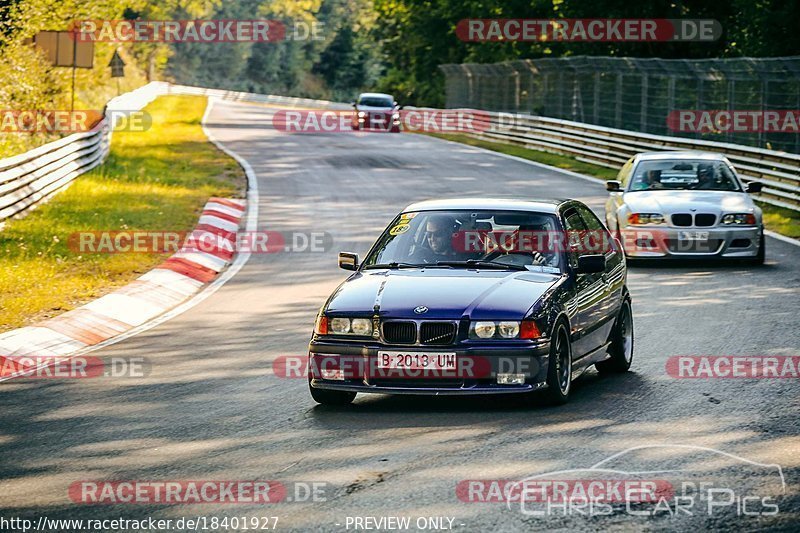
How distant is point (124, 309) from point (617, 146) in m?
22.2

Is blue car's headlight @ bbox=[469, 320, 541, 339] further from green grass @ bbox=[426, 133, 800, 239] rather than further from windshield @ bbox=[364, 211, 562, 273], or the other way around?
green grass @ bbox=[426, 133, 800, 239]

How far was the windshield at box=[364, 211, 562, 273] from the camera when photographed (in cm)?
1008

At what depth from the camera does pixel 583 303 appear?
10.1 m

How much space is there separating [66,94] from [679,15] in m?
22.7

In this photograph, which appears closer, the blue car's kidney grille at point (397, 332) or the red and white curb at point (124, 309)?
the blue car's kidney grille at point (397, 332)

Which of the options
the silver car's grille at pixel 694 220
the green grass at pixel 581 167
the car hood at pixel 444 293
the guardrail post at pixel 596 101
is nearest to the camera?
the car hood at pixel 444 293

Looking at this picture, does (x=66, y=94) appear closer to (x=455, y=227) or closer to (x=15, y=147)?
(x=15, y=147)

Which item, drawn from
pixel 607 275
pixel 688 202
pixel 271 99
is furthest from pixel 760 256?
pixel 271 99

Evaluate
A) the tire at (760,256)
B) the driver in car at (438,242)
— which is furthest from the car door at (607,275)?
the tire at (760,256)

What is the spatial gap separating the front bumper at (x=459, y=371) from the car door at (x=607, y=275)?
60.2 inches

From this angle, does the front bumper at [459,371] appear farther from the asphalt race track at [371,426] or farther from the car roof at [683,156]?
the car roof at [683,156]

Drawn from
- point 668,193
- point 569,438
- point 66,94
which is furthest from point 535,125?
point 569,438

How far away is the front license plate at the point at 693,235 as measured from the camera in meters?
18.1

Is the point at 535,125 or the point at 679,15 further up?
the point at 679,15
